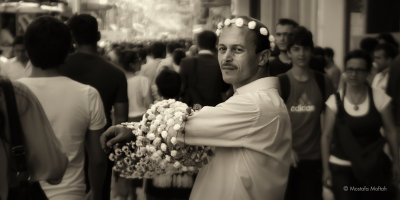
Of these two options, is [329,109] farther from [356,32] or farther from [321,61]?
[356,32]

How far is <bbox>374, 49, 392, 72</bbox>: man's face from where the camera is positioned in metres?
10.3

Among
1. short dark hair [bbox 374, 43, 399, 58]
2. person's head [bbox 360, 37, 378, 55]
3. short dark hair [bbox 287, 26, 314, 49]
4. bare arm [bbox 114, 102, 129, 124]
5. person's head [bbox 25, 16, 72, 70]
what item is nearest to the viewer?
person's head [bbox 25, 16, 72, 70]

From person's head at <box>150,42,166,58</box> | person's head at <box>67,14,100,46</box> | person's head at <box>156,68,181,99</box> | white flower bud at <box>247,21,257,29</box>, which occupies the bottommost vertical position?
person's head at <box>150,42,166,58</box>

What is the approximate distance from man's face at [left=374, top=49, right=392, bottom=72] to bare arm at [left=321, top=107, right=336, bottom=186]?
330cm

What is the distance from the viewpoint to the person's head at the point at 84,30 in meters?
6.62

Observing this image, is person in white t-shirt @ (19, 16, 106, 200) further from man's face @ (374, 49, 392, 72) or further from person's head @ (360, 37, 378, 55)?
person's head @ (360, 37, 378, 55)

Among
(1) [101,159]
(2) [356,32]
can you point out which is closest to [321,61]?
(1) [101,159]

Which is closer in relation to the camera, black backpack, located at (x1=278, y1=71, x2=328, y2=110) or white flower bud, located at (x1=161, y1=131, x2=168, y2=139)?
white flower bud, located at (x1=161, y1=131, x2=168, y2=139)

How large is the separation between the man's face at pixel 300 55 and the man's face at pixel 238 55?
3794 millimetres

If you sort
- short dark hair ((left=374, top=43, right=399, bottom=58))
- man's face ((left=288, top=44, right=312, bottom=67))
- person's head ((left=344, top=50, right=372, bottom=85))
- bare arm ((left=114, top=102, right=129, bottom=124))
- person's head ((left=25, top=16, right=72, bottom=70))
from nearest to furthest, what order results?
person's head ((left=25, top=16, right=72, bottom=70)) < bare arm ((left=114, top=102, right=129, bottom=124)) < person's head ((left=344, top=50, right=372, bottom=85)) < man's face ((left=288, top=44, right=312, bottom=67)) < short dark hair ((left=374, top=43, right=399, bottom=58))

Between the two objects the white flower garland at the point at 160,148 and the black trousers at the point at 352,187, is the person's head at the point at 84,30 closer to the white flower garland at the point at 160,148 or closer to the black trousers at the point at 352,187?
the black trousers at the point at 352,187

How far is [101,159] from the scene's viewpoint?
533cm

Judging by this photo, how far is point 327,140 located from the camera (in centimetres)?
719

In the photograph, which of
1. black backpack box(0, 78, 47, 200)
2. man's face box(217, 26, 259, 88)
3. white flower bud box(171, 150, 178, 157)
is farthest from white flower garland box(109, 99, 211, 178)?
black backpack box(0, 78, 47, 200)
